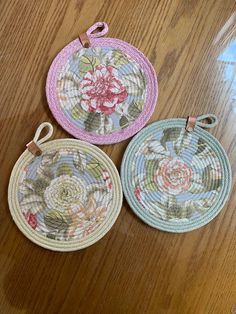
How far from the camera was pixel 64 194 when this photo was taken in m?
→ 0.97

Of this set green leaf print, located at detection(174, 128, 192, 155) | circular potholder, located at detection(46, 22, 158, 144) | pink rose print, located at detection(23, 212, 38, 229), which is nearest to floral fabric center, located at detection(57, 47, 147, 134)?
circular potholder, located at detection(46, 22, 158, 144)

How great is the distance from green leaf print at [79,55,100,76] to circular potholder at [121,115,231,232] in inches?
7.0

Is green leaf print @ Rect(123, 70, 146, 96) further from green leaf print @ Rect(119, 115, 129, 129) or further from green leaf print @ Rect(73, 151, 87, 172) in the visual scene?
green leaf print @ Rect(73, 151, 87, 172)

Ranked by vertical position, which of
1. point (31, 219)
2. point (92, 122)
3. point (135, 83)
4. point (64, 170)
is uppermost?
point (135, 83)

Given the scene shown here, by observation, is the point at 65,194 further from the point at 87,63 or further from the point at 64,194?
the point at 87,63

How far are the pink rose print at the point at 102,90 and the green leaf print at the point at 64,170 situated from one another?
0.42ft

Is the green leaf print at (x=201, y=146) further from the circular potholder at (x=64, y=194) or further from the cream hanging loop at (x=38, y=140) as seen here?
the cream hanging loop at (x=38, y=140)

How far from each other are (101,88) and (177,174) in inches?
9.8

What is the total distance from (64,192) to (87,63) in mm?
281

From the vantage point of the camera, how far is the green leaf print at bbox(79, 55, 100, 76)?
984 mm

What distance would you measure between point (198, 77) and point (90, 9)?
0.91 ft

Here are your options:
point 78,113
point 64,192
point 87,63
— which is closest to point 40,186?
point 64,192

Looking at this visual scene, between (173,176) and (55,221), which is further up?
(173,176)

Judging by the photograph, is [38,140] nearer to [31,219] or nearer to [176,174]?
[31,219]
